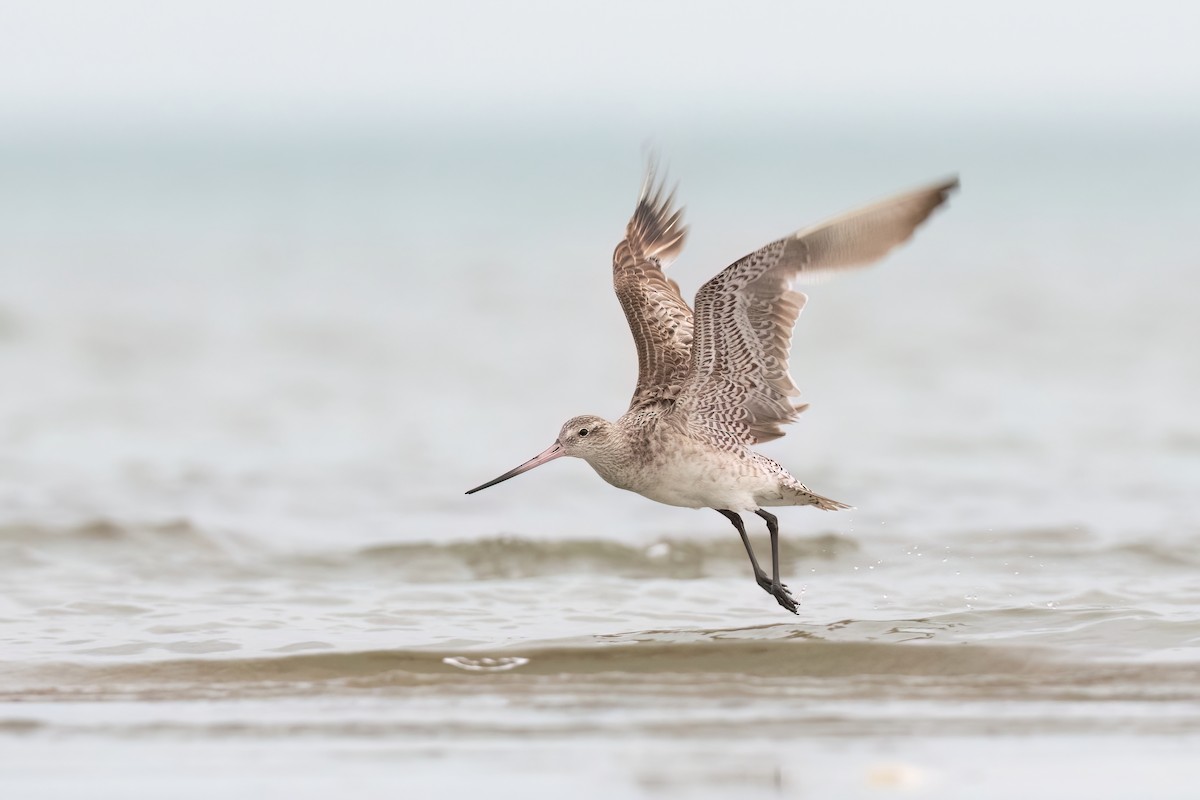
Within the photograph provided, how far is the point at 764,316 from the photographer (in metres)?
7.74

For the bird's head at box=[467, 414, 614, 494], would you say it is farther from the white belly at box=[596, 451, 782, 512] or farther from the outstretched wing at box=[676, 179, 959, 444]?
the outstretched wing at box=[676, 179, 959, 444]

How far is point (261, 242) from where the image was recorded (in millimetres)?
34906

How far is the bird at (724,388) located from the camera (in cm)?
744

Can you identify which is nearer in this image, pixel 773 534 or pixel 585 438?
pixel 585 438

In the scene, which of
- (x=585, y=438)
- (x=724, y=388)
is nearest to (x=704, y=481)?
(x=724, y=388)

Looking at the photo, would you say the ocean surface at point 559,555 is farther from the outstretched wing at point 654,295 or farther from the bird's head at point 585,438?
the bird's head at point 585,438

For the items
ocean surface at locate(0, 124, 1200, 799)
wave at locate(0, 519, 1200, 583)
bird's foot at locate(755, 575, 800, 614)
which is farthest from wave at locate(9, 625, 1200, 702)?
wave at locate(0, 519, 1200, 583)

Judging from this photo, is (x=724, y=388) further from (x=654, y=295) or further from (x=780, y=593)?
(x=780, y=593)

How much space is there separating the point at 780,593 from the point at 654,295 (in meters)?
1.55

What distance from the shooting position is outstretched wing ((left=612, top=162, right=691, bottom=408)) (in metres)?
8.34

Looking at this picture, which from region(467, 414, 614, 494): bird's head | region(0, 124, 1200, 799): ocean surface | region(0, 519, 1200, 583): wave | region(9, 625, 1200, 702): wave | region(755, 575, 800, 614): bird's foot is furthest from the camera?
region(0, 519, 1200, 583): wave

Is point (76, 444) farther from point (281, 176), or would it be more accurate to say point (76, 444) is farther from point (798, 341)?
point (281, 176)

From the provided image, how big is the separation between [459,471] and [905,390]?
455 cm

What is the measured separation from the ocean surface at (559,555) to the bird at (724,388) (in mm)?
565
